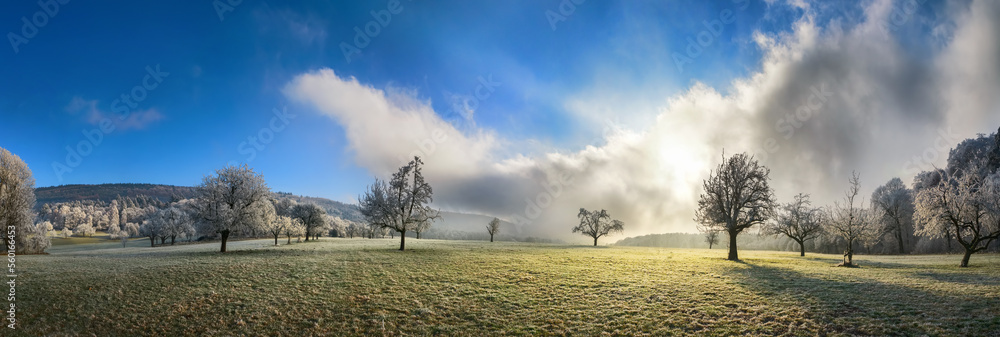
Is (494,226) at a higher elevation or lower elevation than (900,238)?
lower

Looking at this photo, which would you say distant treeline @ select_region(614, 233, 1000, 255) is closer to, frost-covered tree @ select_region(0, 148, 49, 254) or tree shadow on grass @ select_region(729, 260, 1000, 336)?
Answer: tree shadow on grass @ select_region(729, 260, 1000, 336)

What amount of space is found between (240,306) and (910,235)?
323ft

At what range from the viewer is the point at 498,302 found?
16.2 m

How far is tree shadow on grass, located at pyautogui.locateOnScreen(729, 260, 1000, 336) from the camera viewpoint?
37.1 feet

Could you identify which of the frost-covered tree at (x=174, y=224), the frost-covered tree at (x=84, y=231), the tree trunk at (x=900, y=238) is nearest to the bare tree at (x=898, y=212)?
the tree trunk at (x=900, y=238)

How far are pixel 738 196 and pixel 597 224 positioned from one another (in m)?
45.4

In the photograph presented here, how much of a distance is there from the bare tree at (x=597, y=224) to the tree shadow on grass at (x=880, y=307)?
60.7 metres

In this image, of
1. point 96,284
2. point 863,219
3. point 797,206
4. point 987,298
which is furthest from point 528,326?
point 797,206

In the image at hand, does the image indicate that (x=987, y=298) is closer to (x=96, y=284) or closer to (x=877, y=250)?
(x=96, y=284)

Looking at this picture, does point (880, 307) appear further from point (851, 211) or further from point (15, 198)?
point (15, 198)

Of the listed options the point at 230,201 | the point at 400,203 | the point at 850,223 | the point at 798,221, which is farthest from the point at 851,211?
the point at 230,201

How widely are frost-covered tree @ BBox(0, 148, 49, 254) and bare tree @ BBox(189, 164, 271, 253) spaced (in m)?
22.2

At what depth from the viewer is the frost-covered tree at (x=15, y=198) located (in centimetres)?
3969

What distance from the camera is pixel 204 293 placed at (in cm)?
1794
